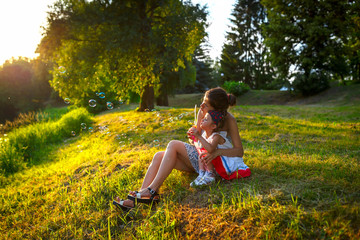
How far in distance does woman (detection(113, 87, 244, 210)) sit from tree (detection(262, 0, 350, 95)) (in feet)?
53.2

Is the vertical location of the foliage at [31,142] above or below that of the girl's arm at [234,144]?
below

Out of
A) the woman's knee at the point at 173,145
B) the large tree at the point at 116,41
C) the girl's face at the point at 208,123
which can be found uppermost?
the large tree at the point at 116,41

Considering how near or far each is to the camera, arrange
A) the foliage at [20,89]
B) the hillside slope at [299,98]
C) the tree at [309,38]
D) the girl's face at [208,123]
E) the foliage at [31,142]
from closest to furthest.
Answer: the girl's face at [208,123] < the foliage at [31,142] < the hillside slope at [299,98] < the tree at [309,38] < the foliage at [20,89]

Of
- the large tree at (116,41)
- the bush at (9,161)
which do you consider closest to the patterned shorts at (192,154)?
the bush at (9,161)

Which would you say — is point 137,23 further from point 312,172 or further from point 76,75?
point 312,172

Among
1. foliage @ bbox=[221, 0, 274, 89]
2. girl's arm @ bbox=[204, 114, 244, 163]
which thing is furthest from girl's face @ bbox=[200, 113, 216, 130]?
foliage @ bbox=[221, 0, 274, 89]

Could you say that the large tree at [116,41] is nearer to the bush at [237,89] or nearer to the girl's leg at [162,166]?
the girl's leg at [162,166]

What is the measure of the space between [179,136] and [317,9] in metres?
16.3

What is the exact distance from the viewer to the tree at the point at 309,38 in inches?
640

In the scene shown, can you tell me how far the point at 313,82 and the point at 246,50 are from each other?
54.0 feet

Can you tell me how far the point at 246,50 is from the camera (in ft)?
106

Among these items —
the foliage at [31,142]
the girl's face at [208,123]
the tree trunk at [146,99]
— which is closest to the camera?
the girl's face at [208,123]

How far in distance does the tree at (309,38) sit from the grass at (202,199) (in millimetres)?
13361

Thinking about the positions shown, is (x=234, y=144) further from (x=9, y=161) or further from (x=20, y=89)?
(x=20, y=89)
